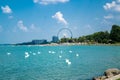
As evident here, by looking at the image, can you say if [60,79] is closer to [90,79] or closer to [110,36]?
[90,79]

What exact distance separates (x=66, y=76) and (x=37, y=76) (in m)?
3.86

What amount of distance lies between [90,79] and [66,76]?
150 inches

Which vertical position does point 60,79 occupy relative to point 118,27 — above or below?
below

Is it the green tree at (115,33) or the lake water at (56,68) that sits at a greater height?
the green tree at (115,33)

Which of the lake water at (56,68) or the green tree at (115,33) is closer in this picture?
the lake water at (56,68)

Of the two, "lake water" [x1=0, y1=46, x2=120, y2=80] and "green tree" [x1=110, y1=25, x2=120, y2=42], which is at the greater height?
"green tree" [x1=110, y1=25, x2=120, y2=42]

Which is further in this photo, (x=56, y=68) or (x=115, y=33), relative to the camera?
(x=115, y=33)

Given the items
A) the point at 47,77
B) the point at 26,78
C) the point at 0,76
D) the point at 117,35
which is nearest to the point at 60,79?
the point at 47,77

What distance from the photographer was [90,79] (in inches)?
1383

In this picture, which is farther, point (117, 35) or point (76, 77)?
point (117, 35)

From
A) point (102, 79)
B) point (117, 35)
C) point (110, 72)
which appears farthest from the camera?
point (117, 35)

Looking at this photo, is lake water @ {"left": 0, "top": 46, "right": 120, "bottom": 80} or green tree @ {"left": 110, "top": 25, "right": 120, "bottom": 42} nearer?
lake water @ {"left": 0, "top": 46, "right": 120, "bottom": 80}

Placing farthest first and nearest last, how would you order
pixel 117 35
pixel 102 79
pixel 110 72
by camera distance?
pixel 117 35 → pixel 110 72 → pixel 102 79

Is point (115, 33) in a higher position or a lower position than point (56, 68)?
higher
